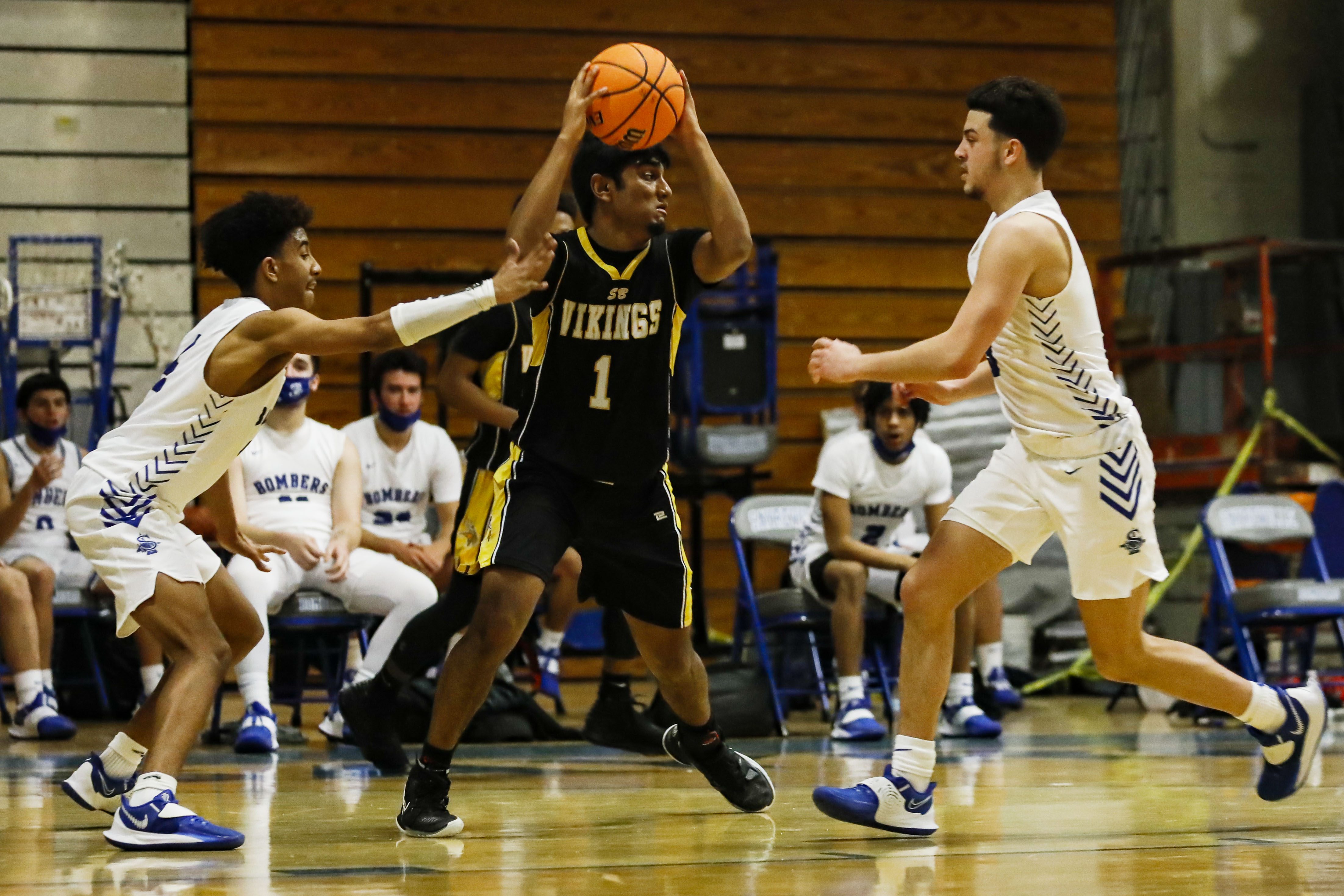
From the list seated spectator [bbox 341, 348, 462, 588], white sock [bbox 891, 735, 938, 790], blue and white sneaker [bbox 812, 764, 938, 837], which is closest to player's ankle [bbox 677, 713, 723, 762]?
blue and white sneaker [bbox 812, 764, 938, 837]

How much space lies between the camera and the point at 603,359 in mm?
4348

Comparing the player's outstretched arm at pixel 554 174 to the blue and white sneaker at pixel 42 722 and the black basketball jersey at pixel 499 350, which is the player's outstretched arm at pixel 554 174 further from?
the blue and white sneaker at pixel 42 722

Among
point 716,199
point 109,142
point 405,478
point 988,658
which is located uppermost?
point 109,142

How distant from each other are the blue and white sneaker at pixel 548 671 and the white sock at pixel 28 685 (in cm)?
220

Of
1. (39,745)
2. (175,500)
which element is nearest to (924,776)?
(175,500)

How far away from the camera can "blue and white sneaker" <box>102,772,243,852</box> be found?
12.9ft

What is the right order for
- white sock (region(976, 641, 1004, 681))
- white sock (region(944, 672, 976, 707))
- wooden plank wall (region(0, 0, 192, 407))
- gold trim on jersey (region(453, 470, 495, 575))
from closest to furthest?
gold trim on jersey (region(453, 470, 495, 575)) < white sock (region(944, 672, 976, 707)) < white sock (region(976, 641, 1004, 681)) < wooden plank wall (region(0, 0, 192, 407))

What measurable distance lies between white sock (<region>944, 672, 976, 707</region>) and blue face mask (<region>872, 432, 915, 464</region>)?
97 centimetres

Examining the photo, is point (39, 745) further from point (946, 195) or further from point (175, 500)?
point (946, 195)

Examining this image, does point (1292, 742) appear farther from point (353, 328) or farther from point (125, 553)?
point (125, 553)

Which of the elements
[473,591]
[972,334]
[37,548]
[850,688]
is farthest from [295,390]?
[972,334]

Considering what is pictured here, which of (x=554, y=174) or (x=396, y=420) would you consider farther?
(x=396, y=420)

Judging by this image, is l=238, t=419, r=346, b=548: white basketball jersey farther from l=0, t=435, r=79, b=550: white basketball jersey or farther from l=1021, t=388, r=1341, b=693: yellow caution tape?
l=1021, t=388, r=1341, b=693: yellow caution tape

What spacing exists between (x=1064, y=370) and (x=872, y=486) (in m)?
3.25
